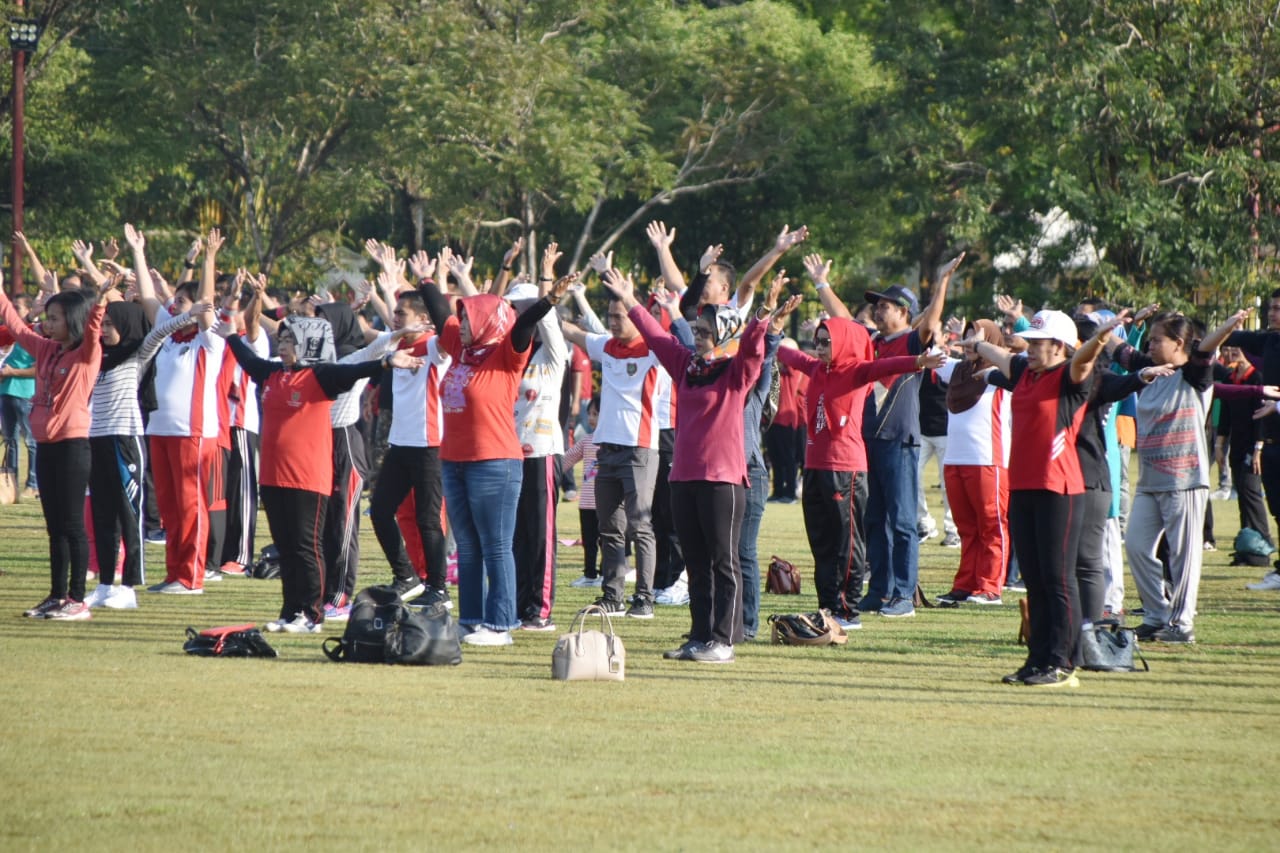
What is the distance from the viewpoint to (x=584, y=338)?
39.9 feet

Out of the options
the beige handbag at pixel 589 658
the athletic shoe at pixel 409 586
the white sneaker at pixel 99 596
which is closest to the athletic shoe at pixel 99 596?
the white sneaker at pixel 99 596

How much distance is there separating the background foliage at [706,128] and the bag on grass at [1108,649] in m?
21.2

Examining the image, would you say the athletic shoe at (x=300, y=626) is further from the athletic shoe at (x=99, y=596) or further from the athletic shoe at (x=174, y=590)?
the athletic shoe at (x=174, y=590)

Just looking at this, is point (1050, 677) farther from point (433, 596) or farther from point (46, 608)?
point (46, 608)

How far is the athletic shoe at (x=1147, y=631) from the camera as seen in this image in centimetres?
1114

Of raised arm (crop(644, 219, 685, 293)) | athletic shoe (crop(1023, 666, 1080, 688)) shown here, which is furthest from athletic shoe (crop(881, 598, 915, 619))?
athletic shoe (crop(1023, 666, 1080, 688))

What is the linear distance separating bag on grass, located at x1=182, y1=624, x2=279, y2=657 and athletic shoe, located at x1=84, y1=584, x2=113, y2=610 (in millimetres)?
2407

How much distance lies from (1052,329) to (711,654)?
2.64 meters

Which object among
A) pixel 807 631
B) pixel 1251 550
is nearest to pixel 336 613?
pixel 807 631

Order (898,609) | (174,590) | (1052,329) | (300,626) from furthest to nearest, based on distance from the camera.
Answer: (174,590) → (898,609) → (300,626) → (1052,329)

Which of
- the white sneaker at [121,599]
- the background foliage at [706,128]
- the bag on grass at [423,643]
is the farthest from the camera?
the background foliage at [706,128]

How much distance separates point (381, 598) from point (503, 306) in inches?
75.4

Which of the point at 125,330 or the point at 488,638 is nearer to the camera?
the point at 488,638

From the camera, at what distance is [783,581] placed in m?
13.7
